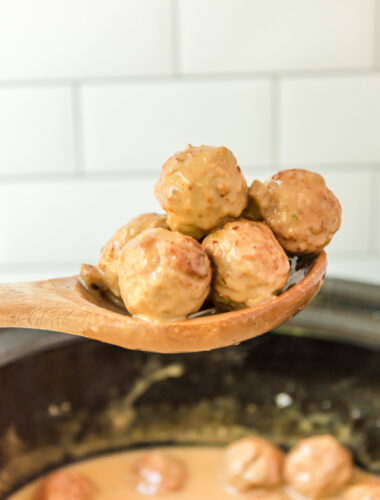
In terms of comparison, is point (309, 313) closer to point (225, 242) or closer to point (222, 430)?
point (222, 430)

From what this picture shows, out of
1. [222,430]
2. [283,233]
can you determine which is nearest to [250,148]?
[222,430]

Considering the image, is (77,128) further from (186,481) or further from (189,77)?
(186,481)

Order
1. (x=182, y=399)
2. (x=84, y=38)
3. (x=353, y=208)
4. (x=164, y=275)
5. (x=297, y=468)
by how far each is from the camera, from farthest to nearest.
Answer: (x=353, y=208) → (x=84, y=38) → (x=182, y=399) → (x=297, y=468) → (x=164, y=275)

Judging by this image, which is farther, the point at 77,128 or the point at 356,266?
the point at 356,266

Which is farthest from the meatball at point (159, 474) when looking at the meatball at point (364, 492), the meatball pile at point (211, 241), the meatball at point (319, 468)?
the meatball pile at point (211, 241)

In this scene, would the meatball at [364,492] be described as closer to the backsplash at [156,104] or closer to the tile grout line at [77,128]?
the backsplash at [156,104]

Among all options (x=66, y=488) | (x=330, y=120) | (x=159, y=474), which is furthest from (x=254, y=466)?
(x=330, y=120)

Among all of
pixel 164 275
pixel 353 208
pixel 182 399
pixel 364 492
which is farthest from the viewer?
pixel 353 208
